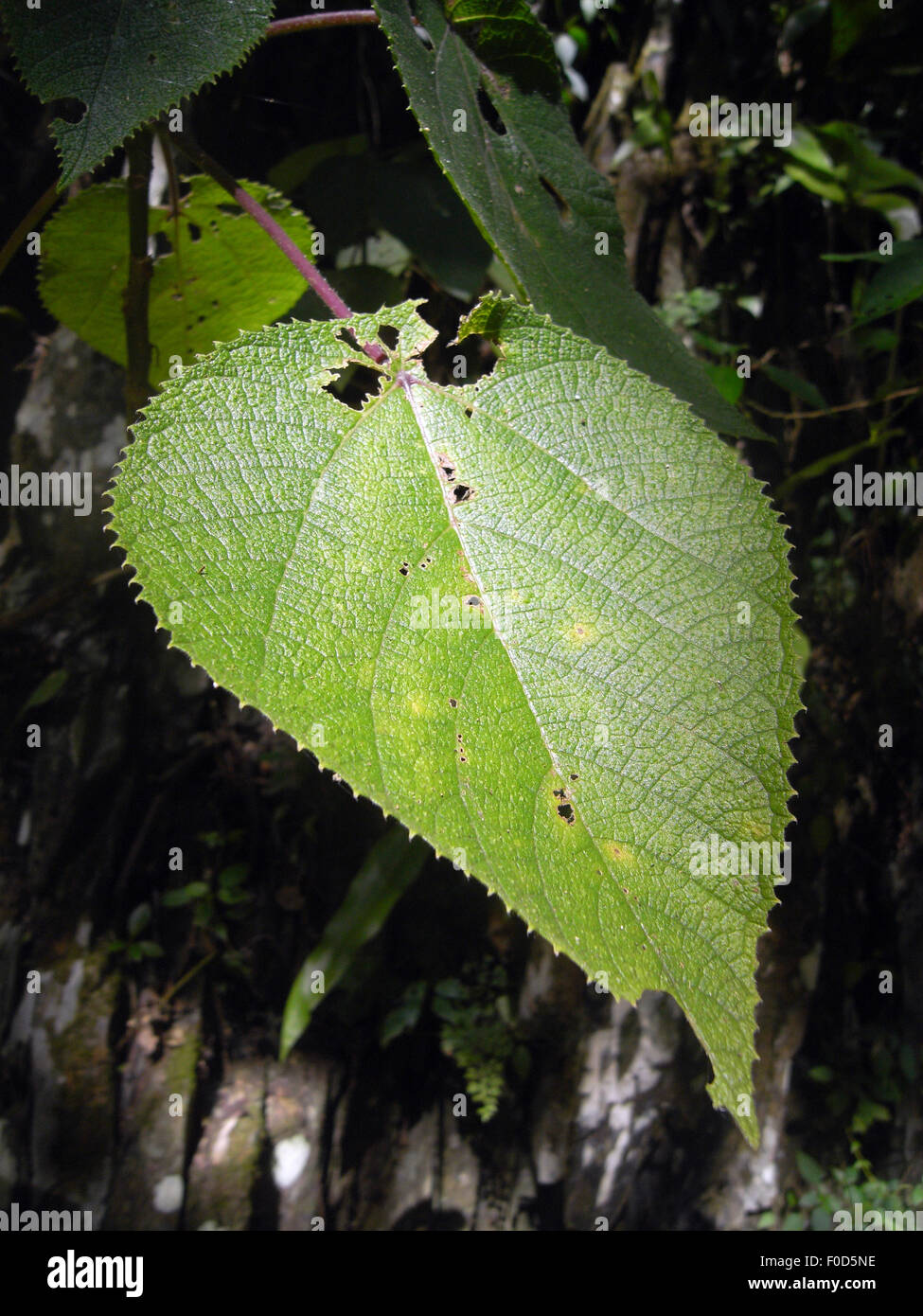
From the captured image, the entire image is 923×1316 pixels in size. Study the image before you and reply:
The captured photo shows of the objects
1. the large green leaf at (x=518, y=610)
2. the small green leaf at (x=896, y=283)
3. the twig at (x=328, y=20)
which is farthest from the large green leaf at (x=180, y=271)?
the small green leaf at (x=896, y=283)

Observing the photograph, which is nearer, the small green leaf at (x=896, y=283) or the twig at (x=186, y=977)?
the small green leaf at (x=896, y=283)

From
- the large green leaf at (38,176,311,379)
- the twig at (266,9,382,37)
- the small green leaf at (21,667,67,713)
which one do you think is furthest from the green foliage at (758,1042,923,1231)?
the twig at (266,9,382,37)

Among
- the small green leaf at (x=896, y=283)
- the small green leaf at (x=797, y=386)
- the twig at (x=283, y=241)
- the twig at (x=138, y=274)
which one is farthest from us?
the small green leaf at (x=797, y=386)

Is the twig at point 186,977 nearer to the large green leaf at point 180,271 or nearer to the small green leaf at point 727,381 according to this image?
the large green leaf at point 180,271

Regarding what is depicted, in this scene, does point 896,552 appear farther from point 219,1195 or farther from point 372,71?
point 219,1195

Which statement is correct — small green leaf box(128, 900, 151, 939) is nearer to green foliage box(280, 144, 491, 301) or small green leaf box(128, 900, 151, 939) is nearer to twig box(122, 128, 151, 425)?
twig box(122, 128, 151, 425)

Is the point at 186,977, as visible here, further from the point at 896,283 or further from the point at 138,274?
the point at 896,283

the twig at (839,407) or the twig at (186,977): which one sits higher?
the twig at (839,407)

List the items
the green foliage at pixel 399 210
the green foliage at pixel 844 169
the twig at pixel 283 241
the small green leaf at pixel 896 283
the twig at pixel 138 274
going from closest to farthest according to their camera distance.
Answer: the twig at pixel 283 241 < the twig at pixel 138 274 < the small green leaf at pixel 896 283 < the green foliage at pixel 399 210 < the green foliage at pixel 844 169
